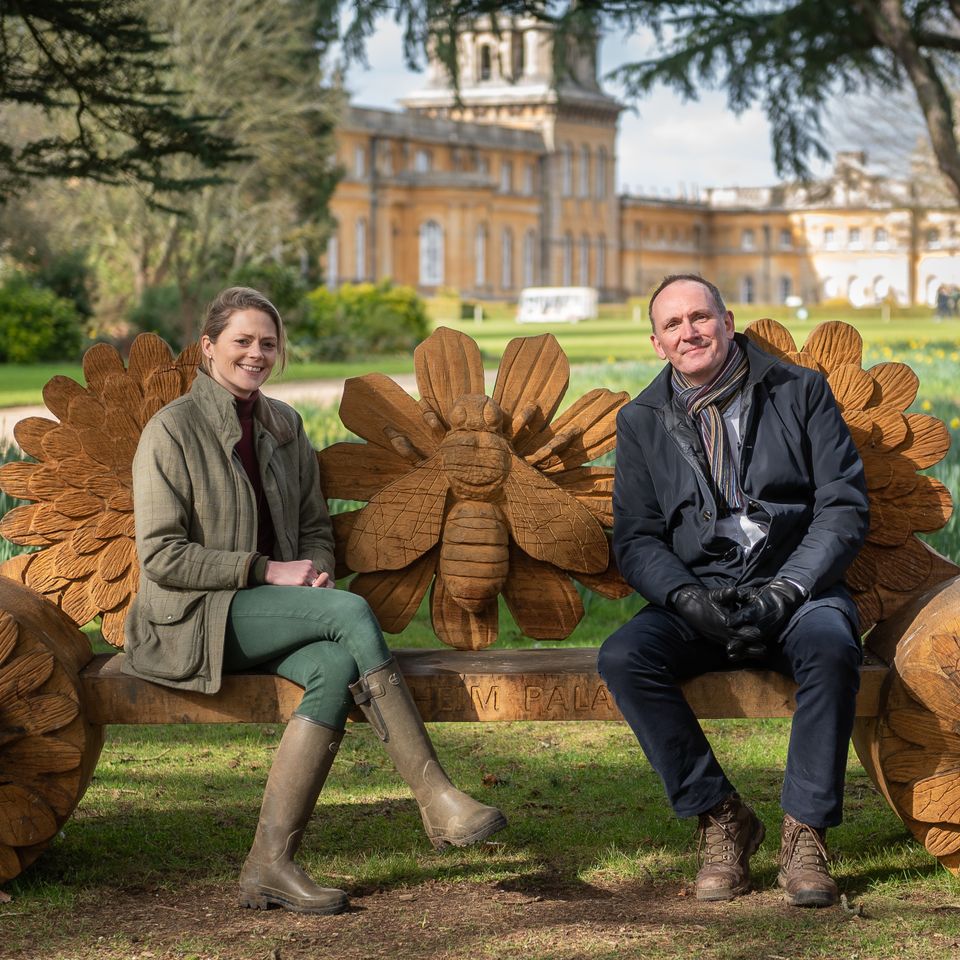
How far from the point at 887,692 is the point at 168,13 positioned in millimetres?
21384

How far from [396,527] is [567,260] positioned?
7365 cm

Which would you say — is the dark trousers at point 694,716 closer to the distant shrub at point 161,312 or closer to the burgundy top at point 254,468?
the burgundy top at point 254,468

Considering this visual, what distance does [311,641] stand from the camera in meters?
3.46

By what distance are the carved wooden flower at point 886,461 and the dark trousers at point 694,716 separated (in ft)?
1.70

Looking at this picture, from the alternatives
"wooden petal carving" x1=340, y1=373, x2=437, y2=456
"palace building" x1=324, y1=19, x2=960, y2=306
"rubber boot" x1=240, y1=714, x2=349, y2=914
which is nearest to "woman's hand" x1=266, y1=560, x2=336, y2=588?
"rubber boot" x1=240, y1=714, x2=349, y2=914

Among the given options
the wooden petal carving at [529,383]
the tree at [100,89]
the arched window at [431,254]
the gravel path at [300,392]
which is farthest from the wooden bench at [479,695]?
the arched window at [431,254]

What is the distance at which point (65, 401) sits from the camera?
156 inches

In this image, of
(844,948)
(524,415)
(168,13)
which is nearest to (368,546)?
(524,415)

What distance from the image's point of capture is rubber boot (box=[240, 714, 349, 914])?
333 centimetres

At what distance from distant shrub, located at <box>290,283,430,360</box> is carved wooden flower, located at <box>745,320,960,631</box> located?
65.7 feet

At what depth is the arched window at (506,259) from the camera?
71500 mm

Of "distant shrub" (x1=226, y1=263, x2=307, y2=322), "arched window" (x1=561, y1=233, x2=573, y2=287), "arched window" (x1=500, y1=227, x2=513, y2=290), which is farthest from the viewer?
"arched window" (x1=561, y1=233, x2=573, y2=287)

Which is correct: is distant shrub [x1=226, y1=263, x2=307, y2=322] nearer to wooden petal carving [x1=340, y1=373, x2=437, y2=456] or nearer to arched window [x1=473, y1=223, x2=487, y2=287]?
wooden petal carving [x1=340, y1=373, x2=437, y2=456]

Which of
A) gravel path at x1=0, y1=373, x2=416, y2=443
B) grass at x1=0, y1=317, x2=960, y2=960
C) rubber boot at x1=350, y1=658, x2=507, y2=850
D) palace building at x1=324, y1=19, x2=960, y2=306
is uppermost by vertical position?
palace building at x1=324, y1=19, x2=960, y2=306
